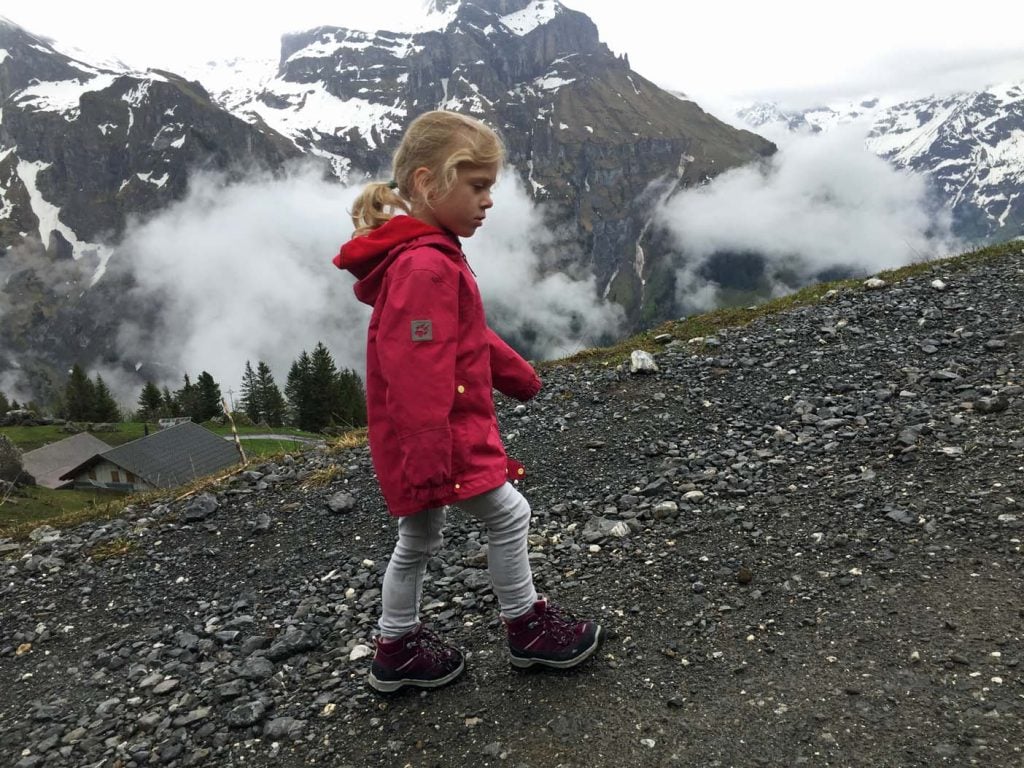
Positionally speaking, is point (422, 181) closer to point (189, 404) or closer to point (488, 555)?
point (488, 555)

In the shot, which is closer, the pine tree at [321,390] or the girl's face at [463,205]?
the girl's face at [463,205]

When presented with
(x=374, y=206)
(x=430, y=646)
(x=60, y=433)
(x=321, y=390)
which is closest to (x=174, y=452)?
(x=321, y=390)

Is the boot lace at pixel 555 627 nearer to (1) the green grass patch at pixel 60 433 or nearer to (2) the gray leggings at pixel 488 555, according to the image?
(2) the gray leggings at pixel 488 555

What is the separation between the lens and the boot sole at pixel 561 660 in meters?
4.72

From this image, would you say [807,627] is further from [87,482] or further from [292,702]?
[87,482]

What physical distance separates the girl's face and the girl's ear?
0.24 feet

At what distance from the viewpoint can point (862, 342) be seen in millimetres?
10922

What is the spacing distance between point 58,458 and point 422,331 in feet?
336

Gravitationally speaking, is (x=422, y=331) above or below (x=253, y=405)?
above

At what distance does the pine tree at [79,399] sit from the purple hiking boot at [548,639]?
142770 mm

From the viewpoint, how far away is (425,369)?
4148mm

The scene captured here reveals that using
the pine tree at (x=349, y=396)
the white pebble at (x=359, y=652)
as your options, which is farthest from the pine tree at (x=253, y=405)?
the white pebble at (x=359, y=652)

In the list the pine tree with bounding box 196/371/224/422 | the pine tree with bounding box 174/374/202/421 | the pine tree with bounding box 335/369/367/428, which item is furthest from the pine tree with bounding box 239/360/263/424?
the pine tree with bounding box 335/369/367/428

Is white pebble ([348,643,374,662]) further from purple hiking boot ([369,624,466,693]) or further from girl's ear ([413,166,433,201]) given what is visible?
girl's ear ([413,166,433,201])
